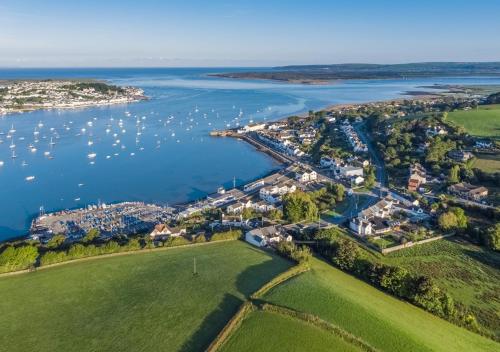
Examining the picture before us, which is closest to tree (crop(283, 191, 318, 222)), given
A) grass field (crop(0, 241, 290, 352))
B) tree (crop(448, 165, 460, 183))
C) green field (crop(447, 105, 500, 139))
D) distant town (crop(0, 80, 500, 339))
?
distant town (crop(0, 80, 500, 339))

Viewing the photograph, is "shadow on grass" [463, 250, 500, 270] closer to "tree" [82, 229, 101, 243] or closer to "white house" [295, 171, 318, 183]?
"white house" [295, 171, 318, 183]

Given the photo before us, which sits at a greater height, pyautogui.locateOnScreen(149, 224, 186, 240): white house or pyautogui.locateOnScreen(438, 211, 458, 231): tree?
pyautogui.locateOnScreen(438, 211, 458, 231): tree

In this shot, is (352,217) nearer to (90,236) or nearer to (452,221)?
(452,221)

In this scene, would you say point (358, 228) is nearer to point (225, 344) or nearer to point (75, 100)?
point (225, 344)

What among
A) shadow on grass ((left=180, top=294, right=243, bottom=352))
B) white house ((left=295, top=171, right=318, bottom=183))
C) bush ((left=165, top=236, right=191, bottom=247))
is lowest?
white house ((left=295, top=171, right=318, bottom=183))

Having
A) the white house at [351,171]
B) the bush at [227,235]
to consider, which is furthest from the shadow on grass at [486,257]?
the white house at [351,171]

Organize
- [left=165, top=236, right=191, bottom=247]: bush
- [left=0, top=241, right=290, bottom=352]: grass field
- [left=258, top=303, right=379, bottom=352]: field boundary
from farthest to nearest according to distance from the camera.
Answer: [left=165, top=236, right=191, bottom=247]: bush
[left=0, top=241, right=290, bottom=352]: grass field
[left=258, top=303, right=379, bottom=352]: field boundary

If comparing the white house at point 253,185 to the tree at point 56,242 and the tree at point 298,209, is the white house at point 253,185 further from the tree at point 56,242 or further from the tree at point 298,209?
the tree at point 56,242
